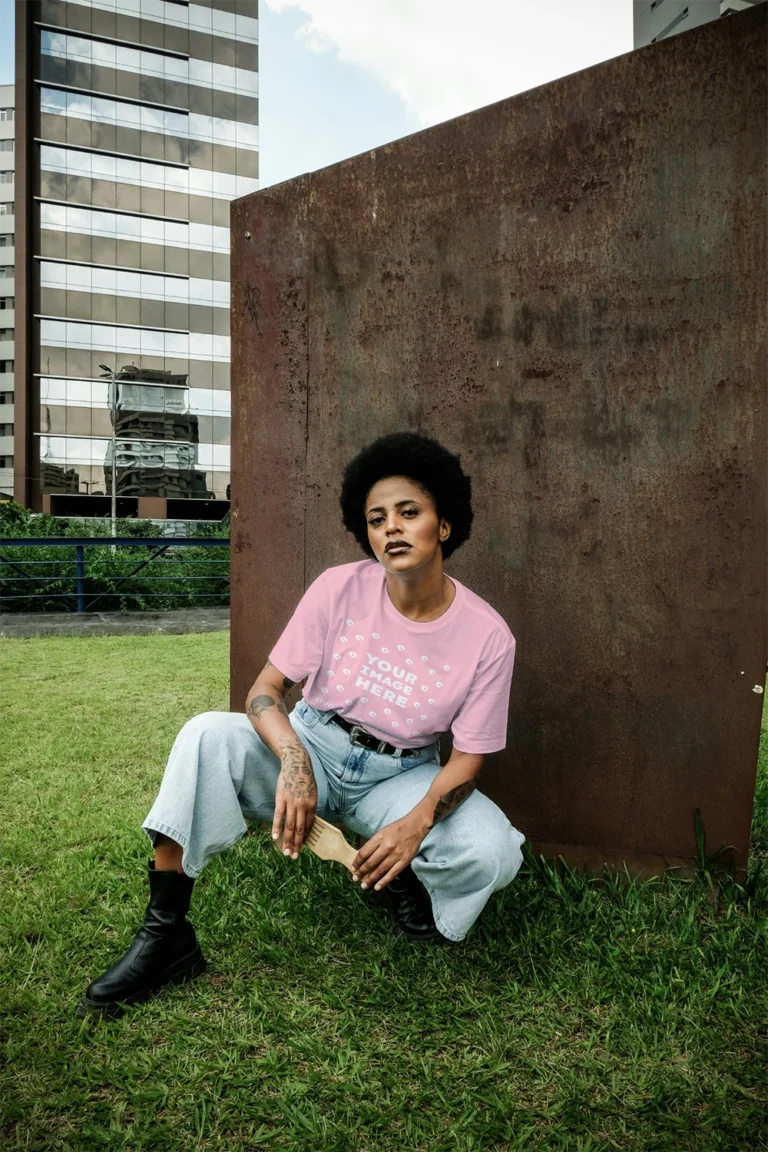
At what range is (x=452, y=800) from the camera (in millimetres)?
2045

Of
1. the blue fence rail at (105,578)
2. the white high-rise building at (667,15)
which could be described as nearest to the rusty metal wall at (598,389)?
the blue fence rail at (105,578)

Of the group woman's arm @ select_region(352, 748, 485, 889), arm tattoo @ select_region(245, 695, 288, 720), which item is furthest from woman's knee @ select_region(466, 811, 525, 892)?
arm tattoo @ select_region(245, 695, 288, 720)

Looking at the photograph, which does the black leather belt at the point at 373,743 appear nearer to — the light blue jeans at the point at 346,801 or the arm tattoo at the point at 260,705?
the light blue jeans at the point at 346,801

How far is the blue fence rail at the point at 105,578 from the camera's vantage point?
10070mm

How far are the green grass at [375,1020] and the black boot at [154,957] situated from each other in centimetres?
5

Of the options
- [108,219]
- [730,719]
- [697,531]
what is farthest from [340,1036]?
[108,219]

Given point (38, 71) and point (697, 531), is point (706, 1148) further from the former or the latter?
point (38, 71)

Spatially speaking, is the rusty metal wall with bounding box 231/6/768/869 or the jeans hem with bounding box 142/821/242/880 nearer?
the jeans hem with bounding box 142/821/242/880

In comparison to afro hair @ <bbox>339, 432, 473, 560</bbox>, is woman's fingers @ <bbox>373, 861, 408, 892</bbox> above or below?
below

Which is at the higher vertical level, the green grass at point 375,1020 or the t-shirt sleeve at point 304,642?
the t-shirt sleeve at point 304,642

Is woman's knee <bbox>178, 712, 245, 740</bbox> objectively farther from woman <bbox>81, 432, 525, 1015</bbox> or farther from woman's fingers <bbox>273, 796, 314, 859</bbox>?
woman's fingers <bbox>273, 796, 314, 859</bbox>

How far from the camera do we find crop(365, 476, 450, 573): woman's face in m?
2.14

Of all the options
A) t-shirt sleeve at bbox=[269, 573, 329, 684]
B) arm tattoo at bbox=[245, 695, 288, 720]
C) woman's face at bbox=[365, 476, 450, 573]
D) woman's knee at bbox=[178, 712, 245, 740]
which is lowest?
woman's knee at bbox=[178, 712, 245, 740]

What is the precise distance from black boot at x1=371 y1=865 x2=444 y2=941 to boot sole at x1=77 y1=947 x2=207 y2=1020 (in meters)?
0.55
